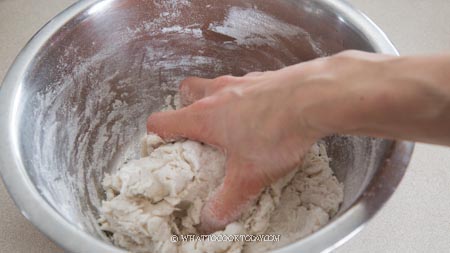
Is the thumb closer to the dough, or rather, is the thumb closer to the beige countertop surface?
the dough

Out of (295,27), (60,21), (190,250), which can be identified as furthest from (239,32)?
(190,250)

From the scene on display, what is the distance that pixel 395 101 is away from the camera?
58 centimetres

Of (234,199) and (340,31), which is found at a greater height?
(340,31)

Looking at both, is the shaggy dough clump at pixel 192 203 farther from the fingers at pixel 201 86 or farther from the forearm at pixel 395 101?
the forearm at pixel 395 101

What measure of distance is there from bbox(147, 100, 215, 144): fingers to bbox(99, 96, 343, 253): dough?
3cm

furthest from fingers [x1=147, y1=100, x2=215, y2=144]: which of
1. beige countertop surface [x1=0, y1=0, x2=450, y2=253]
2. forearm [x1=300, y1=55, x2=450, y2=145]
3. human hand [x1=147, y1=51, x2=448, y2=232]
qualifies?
beige countertop surface [x1=0, y1=0, x2=450, y2=253]

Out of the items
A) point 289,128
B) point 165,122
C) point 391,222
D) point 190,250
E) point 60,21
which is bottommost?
point 391,222

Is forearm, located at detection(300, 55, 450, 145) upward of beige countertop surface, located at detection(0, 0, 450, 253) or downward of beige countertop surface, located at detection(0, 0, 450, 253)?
upward

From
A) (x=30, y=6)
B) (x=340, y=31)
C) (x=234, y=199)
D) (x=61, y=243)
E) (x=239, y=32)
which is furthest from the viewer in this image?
(x=30, y=6)

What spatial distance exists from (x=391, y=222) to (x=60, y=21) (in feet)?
2.94

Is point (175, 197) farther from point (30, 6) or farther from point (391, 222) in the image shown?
point (30, 6)

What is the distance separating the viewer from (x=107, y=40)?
3.27ft

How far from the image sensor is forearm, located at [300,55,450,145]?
56cm

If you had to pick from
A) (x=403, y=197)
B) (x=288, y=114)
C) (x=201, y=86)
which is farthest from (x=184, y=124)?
(x=403, y=197)
